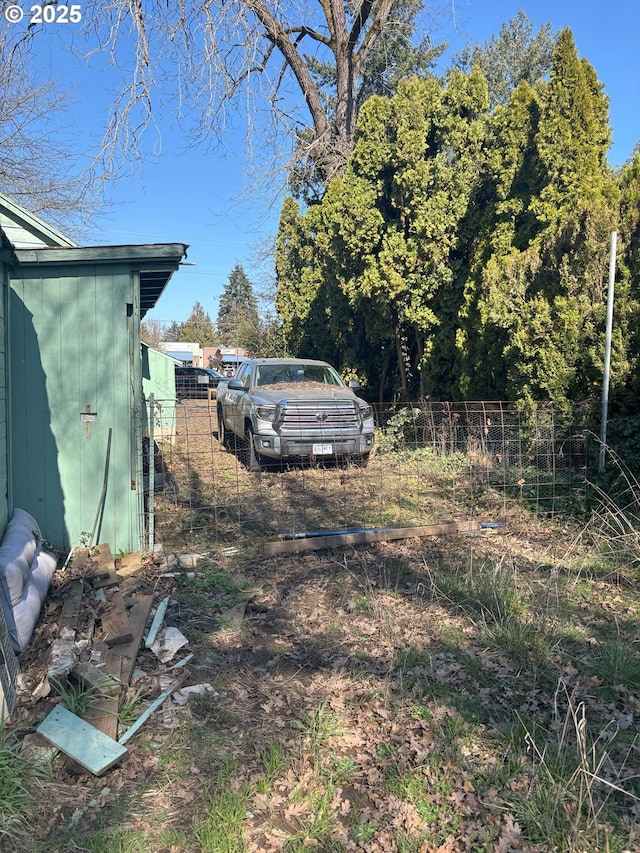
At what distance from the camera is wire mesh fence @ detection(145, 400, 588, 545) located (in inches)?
A: 261

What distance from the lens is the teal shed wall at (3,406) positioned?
15.2ft

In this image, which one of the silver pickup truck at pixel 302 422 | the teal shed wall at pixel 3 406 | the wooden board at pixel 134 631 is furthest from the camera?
the silver pickup truck at pixel 302 422

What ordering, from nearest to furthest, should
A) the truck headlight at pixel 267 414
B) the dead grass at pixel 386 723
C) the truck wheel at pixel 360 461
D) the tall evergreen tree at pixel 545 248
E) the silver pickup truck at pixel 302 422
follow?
1. the dead grass at pixel 386 723
2. the tall evergreen tree at pixel 545 248
3. the silver pickup truck at pixel 302 422
4. the truck headlight at pixel 267 414
5. the truck wheel at pixel 360 461

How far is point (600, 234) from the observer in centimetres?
689

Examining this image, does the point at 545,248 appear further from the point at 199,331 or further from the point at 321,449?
the point at 199,331

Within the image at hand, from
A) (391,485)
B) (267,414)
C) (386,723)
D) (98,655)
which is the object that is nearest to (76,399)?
(98,655)

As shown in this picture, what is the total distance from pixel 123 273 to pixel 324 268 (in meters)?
7.90

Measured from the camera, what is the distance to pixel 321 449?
8188 mm

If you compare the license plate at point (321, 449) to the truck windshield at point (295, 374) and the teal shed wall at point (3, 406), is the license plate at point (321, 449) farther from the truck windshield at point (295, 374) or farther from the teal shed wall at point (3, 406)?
the teal shed wall at point (3, 406)

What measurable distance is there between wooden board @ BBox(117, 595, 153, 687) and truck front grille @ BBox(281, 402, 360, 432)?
13.4 ft

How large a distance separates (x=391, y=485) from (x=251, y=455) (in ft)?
6.53

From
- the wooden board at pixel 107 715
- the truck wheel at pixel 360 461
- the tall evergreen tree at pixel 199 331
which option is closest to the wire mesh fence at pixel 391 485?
the truck wheel at pixel 360 461

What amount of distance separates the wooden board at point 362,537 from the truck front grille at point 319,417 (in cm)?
251

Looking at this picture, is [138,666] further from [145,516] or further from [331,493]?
[331,493]
